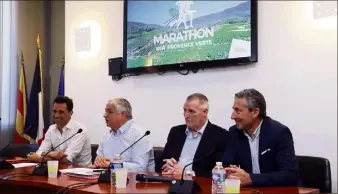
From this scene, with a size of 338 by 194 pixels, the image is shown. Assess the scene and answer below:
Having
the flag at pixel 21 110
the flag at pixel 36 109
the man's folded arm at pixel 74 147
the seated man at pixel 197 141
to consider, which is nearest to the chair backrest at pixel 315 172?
the seated man at pixel 197 141

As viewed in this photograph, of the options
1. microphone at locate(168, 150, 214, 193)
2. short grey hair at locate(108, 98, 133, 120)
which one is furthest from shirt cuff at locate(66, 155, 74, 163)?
microphone at locate(168, 150, 214, 193)

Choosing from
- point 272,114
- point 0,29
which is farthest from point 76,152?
point 0,29

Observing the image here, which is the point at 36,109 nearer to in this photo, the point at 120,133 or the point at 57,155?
the point at 57,155

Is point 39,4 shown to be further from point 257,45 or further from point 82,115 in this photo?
point 257,45

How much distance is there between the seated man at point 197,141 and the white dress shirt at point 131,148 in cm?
12

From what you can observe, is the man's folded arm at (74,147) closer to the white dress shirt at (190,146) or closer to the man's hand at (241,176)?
the white dress shirt at (190,146)

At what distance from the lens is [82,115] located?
4.69 metres

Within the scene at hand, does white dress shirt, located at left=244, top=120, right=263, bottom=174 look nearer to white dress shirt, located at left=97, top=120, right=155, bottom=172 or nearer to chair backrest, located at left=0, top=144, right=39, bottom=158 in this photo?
white dress shirt, located at left=97, top=120, right=155, bottom=172

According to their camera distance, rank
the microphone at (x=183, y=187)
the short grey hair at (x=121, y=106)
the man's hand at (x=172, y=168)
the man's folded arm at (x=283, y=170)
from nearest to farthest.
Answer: the microphone at (x=183, y=187)
the man's folded arm at (x=283, y=170)
the man's hand at (x=172, y=168)
the short grey hair at (x=121, y=106)

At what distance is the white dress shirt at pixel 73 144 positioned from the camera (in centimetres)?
342

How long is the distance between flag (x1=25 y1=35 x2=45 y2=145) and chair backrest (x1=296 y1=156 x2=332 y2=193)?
3.15 meters

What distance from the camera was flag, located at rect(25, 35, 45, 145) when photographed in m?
4.91

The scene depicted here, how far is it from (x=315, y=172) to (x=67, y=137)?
211cm

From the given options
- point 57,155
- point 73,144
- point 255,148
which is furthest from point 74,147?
point 255,148
